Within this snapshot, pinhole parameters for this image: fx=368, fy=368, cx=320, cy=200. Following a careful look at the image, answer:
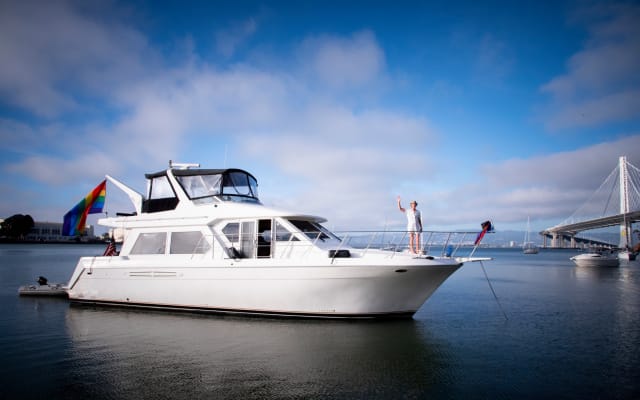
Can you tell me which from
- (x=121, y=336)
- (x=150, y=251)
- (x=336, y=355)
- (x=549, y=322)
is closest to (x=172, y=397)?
(x=336, y=355)

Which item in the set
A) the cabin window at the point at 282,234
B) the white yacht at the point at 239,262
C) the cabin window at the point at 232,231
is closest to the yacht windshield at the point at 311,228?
the white yacht at the point at 239,262

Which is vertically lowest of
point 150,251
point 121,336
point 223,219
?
point 121,336

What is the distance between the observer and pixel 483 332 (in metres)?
9.66

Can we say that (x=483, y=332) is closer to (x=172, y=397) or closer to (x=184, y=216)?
(x=172, y=397)

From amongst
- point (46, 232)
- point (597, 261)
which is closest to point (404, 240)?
point (597, 261)

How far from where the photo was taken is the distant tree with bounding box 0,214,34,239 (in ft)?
302

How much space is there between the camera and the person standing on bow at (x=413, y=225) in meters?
9.95

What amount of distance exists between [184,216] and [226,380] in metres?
6.38

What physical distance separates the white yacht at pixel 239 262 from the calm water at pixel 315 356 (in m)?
0.51

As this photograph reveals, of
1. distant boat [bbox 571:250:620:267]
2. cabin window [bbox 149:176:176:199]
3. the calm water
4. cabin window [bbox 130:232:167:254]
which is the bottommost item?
the calm water

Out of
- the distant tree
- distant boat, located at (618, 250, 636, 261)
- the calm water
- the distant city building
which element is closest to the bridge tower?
distant boat, located at (618, 250, 636, 261)

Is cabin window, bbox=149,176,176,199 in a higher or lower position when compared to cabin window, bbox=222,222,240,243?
higher

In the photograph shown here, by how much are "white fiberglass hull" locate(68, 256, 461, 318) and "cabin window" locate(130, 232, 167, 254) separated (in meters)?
0.49

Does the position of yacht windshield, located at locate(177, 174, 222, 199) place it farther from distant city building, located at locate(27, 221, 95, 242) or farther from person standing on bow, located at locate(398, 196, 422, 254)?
distant city building, located at locate(27, 221, 95, 242)
